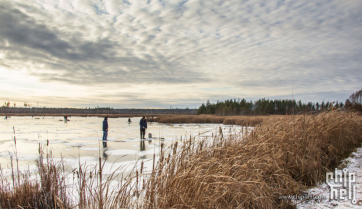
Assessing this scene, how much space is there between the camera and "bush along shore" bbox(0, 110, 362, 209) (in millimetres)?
2996

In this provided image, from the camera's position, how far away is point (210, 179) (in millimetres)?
3354

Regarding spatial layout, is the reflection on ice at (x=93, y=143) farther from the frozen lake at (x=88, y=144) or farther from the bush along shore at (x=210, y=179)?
the bush along shore at (x=210, y=179)

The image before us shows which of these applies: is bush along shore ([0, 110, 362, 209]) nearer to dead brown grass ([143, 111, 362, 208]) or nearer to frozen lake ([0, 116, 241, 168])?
dead brown grass ([143, 111, 362, 208])

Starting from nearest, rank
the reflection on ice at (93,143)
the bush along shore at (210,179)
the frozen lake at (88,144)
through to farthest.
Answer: the bush along shore at (210,179) → the frozen lake at (88,144) → the reflection on ice at (93,143)

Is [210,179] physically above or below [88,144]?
above

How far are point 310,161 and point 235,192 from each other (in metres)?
2.91

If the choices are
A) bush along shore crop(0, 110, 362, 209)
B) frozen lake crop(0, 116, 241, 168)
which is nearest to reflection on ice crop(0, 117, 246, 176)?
frozen lake crop(0, 116, 241, 168)

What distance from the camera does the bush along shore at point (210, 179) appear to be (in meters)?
3.00

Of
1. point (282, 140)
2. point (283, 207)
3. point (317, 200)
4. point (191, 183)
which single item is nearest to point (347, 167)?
point (282, 140)

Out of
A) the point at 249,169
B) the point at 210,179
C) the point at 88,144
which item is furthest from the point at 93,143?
the point at 249,169

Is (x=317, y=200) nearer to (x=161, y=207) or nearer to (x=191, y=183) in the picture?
(x=191, y=183)

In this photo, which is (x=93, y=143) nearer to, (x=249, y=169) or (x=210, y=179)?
(x=210, y=179)

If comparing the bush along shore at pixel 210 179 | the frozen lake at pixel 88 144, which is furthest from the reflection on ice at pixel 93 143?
the bush along shore at pixel 210 179

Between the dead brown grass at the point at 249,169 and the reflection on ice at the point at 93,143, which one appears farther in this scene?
the reflection on ice at the point at 93,143
